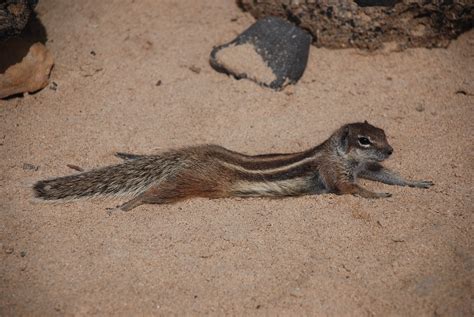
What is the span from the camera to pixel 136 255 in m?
4.31

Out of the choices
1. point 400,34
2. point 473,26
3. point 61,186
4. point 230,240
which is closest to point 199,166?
point 230,240

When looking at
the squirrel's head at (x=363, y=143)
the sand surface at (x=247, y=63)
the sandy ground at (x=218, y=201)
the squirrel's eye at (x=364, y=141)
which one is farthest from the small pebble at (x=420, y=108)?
the sand surface at (x=247, y=63)

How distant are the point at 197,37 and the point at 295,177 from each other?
113 inches

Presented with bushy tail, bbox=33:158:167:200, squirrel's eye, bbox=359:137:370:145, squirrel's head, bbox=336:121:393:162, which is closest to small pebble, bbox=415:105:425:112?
squirrel's head, bbox=336:121:393:162

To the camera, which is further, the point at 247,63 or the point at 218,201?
the point at 247,63

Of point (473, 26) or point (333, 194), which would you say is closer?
point (333, 194)

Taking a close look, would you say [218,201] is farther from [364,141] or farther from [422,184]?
[422,184]

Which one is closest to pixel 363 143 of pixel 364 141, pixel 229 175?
pixel 364 141

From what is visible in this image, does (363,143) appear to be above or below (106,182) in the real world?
above

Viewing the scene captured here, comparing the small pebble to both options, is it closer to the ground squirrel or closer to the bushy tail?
the ground squirrel

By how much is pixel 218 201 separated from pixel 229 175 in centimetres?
28

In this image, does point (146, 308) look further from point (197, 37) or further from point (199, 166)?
point (197, 37)

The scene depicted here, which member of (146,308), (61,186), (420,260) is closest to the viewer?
(146,308)

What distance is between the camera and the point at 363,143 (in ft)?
16.4
